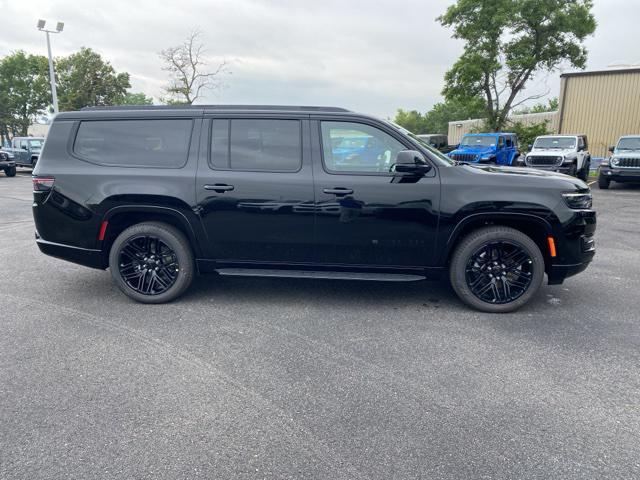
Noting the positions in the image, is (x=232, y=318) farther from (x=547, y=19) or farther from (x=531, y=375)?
(x=547, y=19)

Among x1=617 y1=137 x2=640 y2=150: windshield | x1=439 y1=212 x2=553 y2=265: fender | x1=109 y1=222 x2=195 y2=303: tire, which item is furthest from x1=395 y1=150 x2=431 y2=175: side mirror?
x1=617 y1=137 x2=640 y2=150: windshield

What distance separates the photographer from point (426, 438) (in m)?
2.45

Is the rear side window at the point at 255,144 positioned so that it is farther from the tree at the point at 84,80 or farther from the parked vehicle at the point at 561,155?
the tree at the point at 84,80

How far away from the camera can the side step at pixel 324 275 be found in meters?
4.27

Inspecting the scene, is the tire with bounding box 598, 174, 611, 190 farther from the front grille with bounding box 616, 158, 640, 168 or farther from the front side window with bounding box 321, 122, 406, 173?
the front side window with bounding box 321, 122, 406, 173

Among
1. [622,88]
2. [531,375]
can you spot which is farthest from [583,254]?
[622,88]

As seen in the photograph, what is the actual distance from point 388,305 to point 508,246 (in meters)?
1.27

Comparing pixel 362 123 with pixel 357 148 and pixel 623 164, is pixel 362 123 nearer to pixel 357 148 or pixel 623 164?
pixel 357 148

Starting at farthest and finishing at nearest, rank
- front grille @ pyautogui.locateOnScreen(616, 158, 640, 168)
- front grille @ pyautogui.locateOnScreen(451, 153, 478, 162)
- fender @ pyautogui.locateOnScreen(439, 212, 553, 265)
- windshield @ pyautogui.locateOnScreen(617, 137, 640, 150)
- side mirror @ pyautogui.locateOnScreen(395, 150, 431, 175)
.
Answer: front grille @ pyautogui.locateOnScreen(451, 153, 478, 162) → windshield @ pyautogui.locateOnScreen(617, 137, 640, 150) → front grille @ pyautogui.locateOnScreen(616, 158, 640, 168) → fender @ pyautogui.locateOnScreen(439, 212, 553, 265) → side mirror @ pyautogui.locateOnScreen(395, 150, 431, 175)

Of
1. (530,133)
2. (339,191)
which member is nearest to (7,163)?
(339,191)

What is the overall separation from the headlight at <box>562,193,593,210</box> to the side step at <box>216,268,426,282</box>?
1474 millimetres

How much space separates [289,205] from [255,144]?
691mm

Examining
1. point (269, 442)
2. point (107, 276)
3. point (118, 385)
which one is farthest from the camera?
point (107, 276)

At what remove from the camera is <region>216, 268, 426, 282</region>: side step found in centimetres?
427
